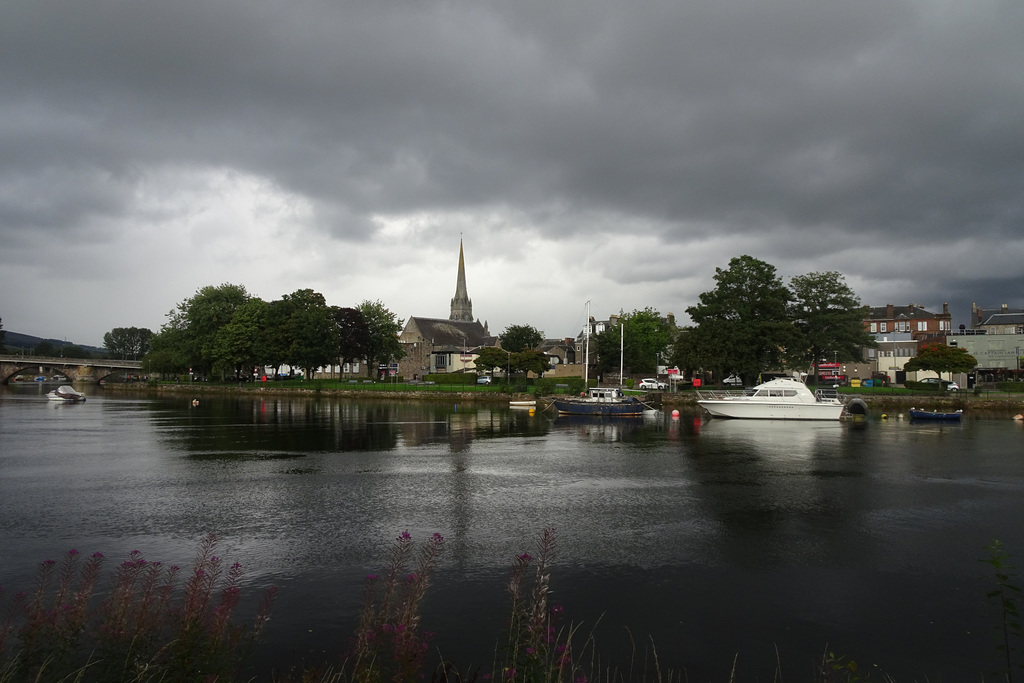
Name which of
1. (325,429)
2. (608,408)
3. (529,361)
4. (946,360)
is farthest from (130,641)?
(946,360)

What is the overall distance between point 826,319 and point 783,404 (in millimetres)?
25574

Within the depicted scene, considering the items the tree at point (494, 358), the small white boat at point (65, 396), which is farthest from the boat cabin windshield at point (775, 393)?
the small white boat at point (65, 396)

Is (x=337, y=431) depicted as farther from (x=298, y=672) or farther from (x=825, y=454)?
(x=298, y=672)

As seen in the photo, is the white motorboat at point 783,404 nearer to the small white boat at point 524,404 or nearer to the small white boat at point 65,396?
the small white boat at point 524,404

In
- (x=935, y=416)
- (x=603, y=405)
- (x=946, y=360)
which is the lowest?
(x=935, y=416)

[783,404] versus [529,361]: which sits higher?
[529,361]

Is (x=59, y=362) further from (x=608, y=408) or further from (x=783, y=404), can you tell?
(x=783, y=404)

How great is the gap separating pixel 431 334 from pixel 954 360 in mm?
85244

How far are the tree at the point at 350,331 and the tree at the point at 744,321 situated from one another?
50.1 m

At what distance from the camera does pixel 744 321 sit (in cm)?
7088

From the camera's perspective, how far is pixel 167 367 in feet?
373

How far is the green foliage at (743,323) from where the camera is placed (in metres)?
68.3

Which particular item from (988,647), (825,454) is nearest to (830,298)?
(825,454)

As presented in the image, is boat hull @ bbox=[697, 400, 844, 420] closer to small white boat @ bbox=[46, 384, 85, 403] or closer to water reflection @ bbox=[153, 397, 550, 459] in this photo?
water reflection @ bbox=[153, 397, 550, 459]
